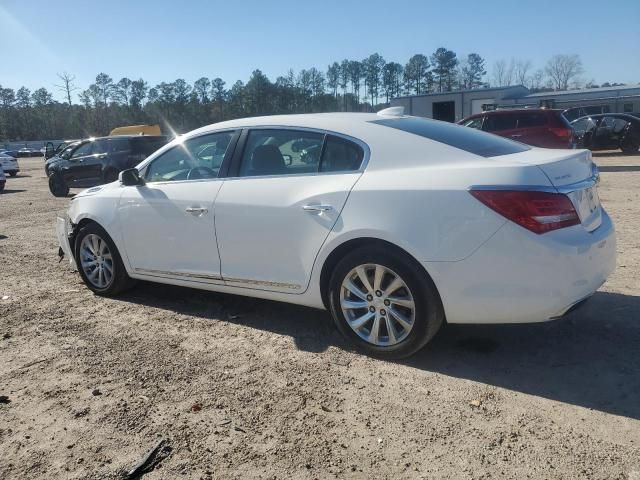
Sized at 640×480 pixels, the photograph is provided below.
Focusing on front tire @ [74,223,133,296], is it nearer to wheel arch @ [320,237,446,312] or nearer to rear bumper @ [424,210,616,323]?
wheel arch @ [320,237,446,312]

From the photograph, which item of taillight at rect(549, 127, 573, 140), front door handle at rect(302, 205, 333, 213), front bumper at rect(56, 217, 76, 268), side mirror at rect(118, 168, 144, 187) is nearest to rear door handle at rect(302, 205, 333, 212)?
front door handle at rect(302, 205, 333, 213)

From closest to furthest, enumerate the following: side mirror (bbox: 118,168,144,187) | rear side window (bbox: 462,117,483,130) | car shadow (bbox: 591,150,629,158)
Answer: side mirror (bbox: 118,168,144,187), rear side window (bbox: 462,117,483,130), car shadow (bbox: 591,150,629,158)

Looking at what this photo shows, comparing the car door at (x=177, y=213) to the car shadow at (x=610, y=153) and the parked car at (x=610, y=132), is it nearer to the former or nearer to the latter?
the parked car at (x=610, y=132)

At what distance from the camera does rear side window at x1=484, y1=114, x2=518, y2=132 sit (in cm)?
1558

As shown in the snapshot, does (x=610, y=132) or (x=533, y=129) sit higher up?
(x=533, y=129)

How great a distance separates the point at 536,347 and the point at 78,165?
1453 cm

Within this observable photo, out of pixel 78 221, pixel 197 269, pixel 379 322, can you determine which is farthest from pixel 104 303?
pixel 379 322

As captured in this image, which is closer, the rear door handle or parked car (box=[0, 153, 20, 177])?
the rear door handle

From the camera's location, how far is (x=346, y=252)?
145 inches

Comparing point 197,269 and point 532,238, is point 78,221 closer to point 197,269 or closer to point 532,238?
point 197,269

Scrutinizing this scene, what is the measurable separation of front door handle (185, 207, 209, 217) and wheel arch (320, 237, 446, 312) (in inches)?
44.4

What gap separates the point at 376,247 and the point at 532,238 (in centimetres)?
94

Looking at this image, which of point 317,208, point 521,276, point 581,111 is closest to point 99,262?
point 317,208

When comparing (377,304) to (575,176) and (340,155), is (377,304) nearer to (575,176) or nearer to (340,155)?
(340,155)
